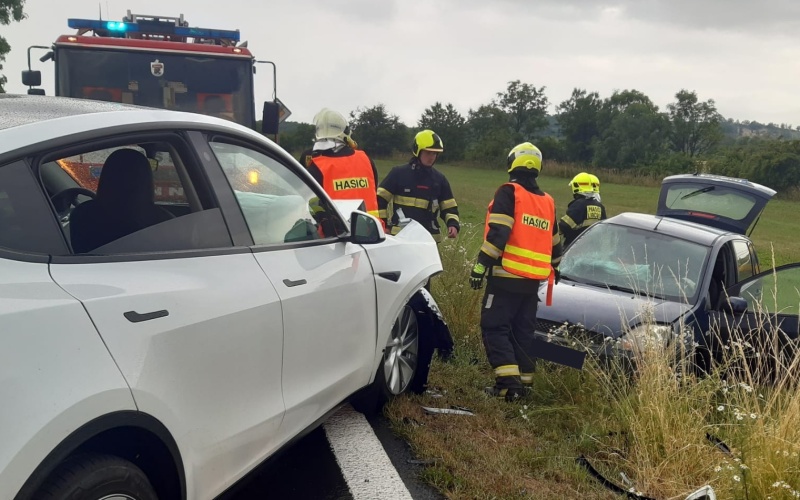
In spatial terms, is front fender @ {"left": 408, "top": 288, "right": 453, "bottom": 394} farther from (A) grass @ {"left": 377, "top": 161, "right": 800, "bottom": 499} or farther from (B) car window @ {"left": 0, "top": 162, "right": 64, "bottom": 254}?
(B) car window @ {"left": 0, "top": 162, "right": 64, "bottom": 254}

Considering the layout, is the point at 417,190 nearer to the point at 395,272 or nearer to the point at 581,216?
the point at 581,216

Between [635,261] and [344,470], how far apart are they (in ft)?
13.2

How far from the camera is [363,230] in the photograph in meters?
3.84

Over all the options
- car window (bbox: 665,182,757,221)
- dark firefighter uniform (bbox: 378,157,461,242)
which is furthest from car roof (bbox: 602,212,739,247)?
dark firefighter uniform (bbox: 378,157,461,242)

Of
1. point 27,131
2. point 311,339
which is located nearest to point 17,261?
point 27,131

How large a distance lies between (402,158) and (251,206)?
49429mm

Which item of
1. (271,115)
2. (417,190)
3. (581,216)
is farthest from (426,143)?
(271,115)

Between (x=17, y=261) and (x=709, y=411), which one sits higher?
(x=17, y=261)

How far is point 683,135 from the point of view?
76.6m

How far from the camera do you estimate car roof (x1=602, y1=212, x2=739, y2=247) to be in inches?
271

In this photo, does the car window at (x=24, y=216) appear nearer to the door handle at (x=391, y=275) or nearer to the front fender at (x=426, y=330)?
the door handle at (x=391, y=275)

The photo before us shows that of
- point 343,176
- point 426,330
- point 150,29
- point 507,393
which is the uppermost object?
point 150,29

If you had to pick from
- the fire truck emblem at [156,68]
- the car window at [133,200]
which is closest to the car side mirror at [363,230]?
the car window at [133,200]

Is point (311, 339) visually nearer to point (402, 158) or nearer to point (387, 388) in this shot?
point (387, 388)
